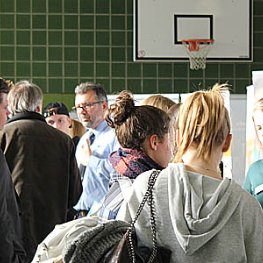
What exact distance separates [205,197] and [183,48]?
5292 millimetres

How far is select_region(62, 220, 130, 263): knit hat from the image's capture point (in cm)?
206

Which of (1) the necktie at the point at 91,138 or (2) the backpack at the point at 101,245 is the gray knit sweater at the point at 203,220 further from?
(1) the necktie at the point at 91,138

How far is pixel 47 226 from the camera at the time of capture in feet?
13.2

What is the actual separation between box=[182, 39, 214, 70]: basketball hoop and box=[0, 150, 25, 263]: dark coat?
174 inches

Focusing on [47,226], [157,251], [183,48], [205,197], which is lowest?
[47,226]

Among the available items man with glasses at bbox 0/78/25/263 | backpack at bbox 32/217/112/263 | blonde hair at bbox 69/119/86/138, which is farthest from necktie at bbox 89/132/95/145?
backpack at bbox 32/217/112/263

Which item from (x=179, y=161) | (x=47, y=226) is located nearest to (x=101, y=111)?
(x=47, y=226)

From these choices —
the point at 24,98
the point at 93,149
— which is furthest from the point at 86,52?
the point at 24,98

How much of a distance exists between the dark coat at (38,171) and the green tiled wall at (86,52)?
11.6 feet

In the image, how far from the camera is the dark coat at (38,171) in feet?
12.9

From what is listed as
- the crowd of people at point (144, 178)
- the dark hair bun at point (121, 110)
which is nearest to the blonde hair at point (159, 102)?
the crowd of people at point (144, 178)

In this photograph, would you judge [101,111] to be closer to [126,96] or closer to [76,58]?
[126,96]

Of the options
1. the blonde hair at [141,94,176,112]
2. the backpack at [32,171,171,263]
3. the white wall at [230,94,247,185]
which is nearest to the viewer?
the backpack at [32,171,171,263]

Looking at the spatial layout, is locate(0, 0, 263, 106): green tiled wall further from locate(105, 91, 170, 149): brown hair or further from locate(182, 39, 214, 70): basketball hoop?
locate(105, 91, 170, 149): brown hair
